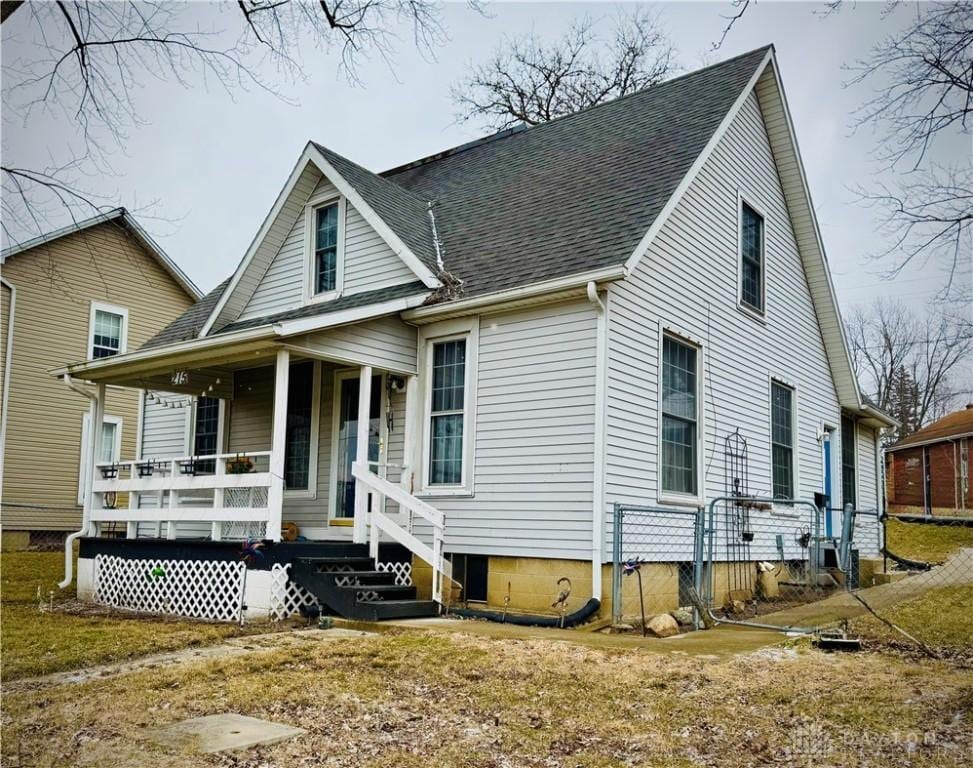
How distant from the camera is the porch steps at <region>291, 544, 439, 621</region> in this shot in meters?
9.57

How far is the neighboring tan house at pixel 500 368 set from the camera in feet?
33.7

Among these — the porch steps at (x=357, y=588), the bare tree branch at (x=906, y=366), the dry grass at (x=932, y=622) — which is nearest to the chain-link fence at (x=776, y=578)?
the dry grass at (x=932, y=622)

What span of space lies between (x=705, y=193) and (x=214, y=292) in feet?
28.6

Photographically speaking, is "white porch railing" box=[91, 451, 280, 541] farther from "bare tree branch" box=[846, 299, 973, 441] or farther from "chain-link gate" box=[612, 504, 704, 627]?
"bare tree branch" box=[846, 299, 973, 441]

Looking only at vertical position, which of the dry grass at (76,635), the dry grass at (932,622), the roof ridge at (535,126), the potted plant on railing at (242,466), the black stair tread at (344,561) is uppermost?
the roof ridge at (535,126)

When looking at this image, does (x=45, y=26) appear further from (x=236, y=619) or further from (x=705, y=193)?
(x=705, y=193)

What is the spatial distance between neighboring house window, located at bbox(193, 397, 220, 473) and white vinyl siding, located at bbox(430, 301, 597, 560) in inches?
212

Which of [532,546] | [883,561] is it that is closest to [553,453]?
[532,546]

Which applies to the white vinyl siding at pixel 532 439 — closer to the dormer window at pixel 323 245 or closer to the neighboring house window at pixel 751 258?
the dormer window at pixel 323 245

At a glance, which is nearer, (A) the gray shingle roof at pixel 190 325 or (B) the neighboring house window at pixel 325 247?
(B) the neighboring house window at pixel 325 247

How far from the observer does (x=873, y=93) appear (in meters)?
8.95

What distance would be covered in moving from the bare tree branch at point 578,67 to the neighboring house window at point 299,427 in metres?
17.5

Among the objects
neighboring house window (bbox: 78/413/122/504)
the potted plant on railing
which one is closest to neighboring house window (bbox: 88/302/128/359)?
neighboring house window (bbox: 78/413/122/504)

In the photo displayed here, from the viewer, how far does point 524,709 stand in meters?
5.74
